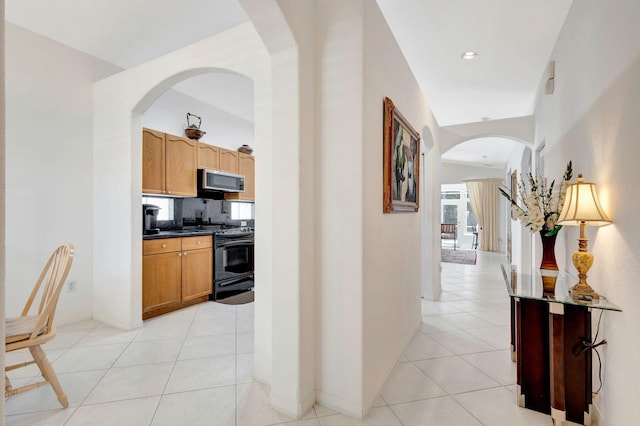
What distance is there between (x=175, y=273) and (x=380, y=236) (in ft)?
8.56

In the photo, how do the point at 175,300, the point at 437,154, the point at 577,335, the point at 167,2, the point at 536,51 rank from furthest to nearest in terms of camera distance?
1. the point at 437,154
2. the point at 175,300
3. the point at 536,51
4. the point at 167,2
5. the point at 577,335

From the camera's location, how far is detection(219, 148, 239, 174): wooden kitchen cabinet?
14.8 feet

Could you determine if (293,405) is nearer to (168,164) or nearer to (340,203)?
(340,203)

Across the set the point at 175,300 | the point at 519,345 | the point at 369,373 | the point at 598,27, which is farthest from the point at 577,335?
the point at 175,300

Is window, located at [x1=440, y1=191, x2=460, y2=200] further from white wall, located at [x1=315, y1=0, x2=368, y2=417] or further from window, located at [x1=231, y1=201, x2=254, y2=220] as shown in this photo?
white wall, located at [x1=315, y1=0, x2=368, y2=417]

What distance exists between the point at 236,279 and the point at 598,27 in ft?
14.0

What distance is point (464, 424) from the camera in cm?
166

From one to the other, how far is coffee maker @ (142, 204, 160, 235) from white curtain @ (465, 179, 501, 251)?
937 centimetres

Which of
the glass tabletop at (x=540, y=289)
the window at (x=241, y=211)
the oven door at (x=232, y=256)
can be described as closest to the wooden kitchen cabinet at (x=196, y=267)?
the oven door at (x=232, y=256)

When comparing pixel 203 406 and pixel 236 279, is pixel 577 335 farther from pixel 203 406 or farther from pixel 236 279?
pixel 236 279

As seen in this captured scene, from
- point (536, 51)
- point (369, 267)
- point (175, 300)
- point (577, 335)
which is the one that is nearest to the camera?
point (577, 335)

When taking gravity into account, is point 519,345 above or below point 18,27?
below

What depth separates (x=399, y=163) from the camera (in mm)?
2354

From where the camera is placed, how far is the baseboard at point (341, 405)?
5.56 feet
